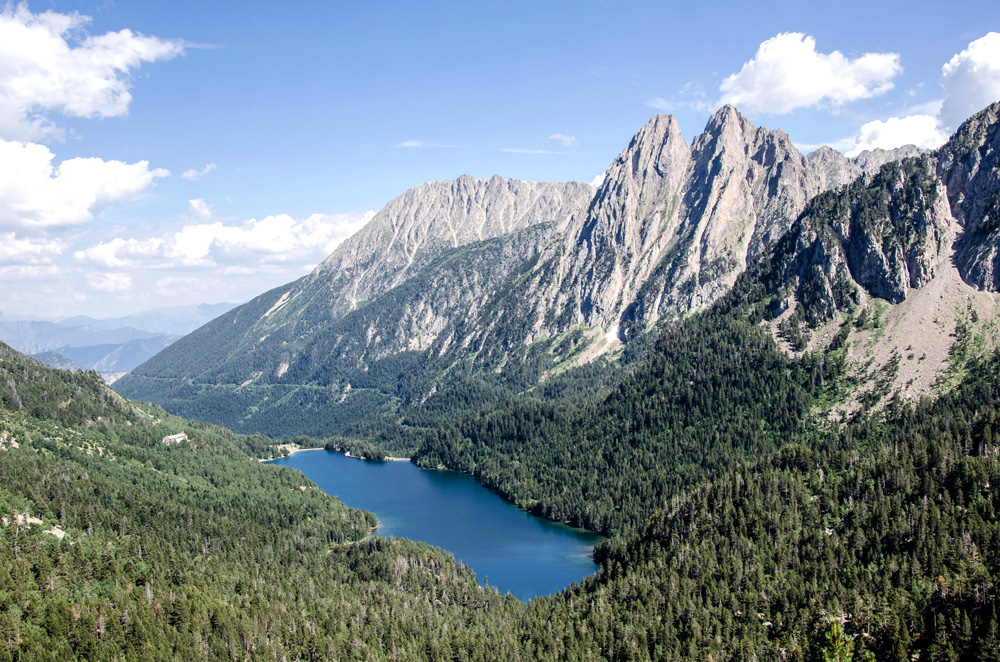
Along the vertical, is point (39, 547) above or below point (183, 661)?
above

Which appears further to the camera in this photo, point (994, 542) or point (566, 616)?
point (566, 616)

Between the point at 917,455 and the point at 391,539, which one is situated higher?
the point at 917,455

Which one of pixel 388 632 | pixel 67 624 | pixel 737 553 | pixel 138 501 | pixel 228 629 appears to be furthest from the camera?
pixel 138 501

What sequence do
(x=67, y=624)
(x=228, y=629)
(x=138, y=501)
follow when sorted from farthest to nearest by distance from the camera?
1. (x=138, y=501)
2. (x=228, y=629)
3. (x=67, y=624)

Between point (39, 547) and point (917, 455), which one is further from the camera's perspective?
point (917, 455)

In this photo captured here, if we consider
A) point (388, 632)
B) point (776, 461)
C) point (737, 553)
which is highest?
point (776, 461)

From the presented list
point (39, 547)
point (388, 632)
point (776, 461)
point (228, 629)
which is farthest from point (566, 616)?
point (39, 547)

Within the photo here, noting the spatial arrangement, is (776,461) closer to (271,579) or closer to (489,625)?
(489,625)

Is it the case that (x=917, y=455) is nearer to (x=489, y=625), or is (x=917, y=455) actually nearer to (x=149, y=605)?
(x=489, y=625)

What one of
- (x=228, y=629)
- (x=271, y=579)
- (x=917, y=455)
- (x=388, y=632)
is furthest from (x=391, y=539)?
(x=917, y=455)
